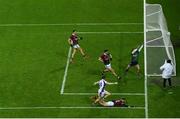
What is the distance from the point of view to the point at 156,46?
32.5 m

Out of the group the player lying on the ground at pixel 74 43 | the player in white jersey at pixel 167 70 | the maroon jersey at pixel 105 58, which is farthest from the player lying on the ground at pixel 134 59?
the player lying on the ground at pixel 74 43

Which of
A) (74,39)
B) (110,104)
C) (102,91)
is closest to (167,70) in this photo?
(110,104)

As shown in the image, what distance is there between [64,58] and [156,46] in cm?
551

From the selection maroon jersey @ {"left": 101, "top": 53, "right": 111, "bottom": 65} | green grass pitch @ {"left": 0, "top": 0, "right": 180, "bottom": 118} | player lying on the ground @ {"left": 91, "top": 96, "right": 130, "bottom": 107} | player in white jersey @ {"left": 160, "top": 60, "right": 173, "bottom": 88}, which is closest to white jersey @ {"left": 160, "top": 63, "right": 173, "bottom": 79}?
player in white jersey @ {"left": 160, "top": 60, "right": 173, "bottom": 88}

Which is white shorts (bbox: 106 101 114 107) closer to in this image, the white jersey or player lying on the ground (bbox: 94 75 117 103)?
player lying on the ground (bbox: 94 75 117 103)

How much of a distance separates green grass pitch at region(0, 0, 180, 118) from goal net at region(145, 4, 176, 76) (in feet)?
3.16

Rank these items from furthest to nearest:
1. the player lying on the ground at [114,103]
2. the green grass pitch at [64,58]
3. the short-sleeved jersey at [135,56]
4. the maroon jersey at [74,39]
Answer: the maroon jersey at [74,39]
the short-sleeved jersey at [135,56]
the green grass pitch at [64,58]
the player lying on the ground at [114,103]

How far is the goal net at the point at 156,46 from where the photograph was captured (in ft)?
104

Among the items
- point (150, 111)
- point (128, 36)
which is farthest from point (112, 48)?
point (150, 111)

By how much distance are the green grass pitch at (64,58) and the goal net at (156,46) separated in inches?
38.0

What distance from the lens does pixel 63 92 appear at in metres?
30.0

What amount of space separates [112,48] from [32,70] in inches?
213

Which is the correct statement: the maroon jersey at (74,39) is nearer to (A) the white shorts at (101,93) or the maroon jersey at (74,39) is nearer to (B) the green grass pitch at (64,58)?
(B) the green grass pitch at (64,58)

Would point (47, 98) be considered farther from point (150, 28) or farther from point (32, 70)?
point (150, 28)
